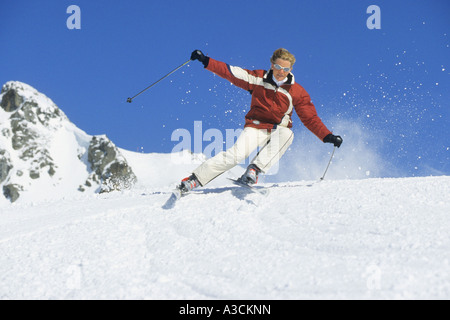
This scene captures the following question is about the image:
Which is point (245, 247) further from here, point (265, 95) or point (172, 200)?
point (265, 95)

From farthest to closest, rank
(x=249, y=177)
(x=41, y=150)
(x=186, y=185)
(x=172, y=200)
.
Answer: (x=41, y=150)
(x=249, y=177)
(x=186, y=185)
(x=172, y=200)

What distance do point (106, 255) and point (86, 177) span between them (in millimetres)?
149115

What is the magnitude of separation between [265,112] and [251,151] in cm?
62

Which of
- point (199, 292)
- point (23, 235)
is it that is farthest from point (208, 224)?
point (23, 235)

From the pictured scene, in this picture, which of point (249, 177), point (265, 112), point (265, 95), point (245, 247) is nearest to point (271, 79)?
point (265, 95)

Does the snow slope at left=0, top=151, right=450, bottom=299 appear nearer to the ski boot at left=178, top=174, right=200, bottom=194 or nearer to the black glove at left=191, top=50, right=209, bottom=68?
the ski boot at left=178, top=174, right=200, bottom=194

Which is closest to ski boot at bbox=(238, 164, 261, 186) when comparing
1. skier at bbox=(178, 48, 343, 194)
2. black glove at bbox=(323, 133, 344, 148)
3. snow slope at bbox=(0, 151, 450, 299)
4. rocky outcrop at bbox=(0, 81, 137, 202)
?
skier at bbox=(178, 48, 343, 194)

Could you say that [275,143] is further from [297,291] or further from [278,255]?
[297,291]

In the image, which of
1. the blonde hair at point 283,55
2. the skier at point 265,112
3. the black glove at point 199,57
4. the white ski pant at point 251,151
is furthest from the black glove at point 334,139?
the black glove at point 199,57

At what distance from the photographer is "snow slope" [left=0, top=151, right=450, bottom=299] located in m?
2.78

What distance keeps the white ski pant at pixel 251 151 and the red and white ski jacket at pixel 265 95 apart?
130 millimetres

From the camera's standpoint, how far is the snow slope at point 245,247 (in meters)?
2.78

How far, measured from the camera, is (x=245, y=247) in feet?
11.4
